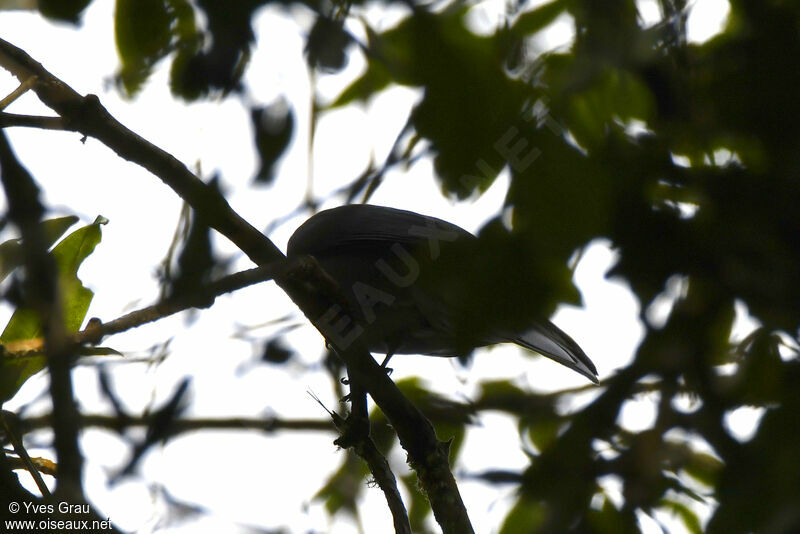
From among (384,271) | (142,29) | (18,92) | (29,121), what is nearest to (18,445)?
(29,121)

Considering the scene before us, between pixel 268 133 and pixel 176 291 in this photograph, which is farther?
pixel 268 133

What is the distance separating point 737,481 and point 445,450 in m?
1.58

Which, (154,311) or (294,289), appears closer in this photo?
(154,311)

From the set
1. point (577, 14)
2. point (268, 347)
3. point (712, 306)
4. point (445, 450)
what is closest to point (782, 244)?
point (712, 306)

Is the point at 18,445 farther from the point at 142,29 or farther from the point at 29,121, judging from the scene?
the point at 142,29

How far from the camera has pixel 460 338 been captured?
99cm

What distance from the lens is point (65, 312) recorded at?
7.05 ft

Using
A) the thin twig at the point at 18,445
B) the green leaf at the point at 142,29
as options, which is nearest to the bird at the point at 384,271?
the thin twig at the point at 18,445

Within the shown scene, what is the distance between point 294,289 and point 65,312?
65cm

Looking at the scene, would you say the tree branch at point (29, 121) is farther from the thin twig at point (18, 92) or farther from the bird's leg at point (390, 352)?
the bird's leg at point (390, 352)

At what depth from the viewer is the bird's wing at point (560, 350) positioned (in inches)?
130

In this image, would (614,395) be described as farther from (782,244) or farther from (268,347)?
(268,347)

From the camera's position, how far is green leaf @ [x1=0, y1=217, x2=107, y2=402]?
2090 mm

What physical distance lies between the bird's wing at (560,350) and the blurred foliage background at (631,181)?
2066 millimetres
